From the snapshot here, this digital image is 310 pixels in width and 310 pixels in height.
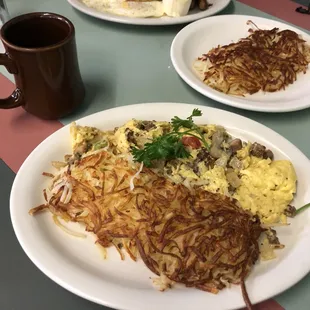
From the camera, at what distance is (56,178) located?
102 cm

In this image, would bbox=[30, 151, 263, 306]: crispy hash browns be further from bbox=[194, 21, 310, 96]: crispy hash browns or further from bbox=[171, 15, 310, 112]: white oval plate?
bbox=[194, 21, 310, 96]: crispy hash browns

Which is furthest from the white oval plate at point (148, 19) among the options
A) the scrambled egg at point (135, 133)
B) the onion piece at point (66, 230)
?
the onion piece at point (66, 230)

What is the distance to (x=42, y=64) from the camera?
1.15 meters

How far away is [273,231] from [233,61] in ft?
2.39

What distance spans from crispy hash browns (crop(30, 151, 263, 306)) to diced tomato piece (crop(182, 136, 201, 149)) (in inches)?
4.8

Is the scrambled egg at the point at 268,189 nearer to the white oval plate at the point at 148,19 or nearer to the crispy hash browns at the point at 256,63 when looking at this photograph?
the crispy hash browns at the point at 256,63

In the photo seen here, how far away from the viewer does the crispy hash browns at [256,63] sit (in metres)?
1.40

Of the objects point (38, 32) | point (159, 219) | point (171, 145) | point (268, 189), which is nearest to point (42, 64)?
point (38, 32)

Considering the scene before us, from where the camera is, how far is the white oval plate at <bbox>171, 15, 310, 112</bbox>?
4.12 ft

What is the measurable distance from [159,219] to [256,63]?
798mm

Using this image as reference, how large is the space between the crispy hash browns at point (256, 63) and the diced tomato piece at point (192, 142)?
13.9 inches

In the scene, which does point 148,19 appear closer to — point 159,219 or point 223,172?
point 223,172

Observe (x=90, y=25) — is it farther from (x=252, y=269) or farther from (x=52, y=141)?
(x=252, y=269)

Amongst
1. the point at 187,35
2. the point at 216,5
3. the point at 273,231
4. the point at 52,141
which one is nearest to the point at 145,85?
the point at 187,35
